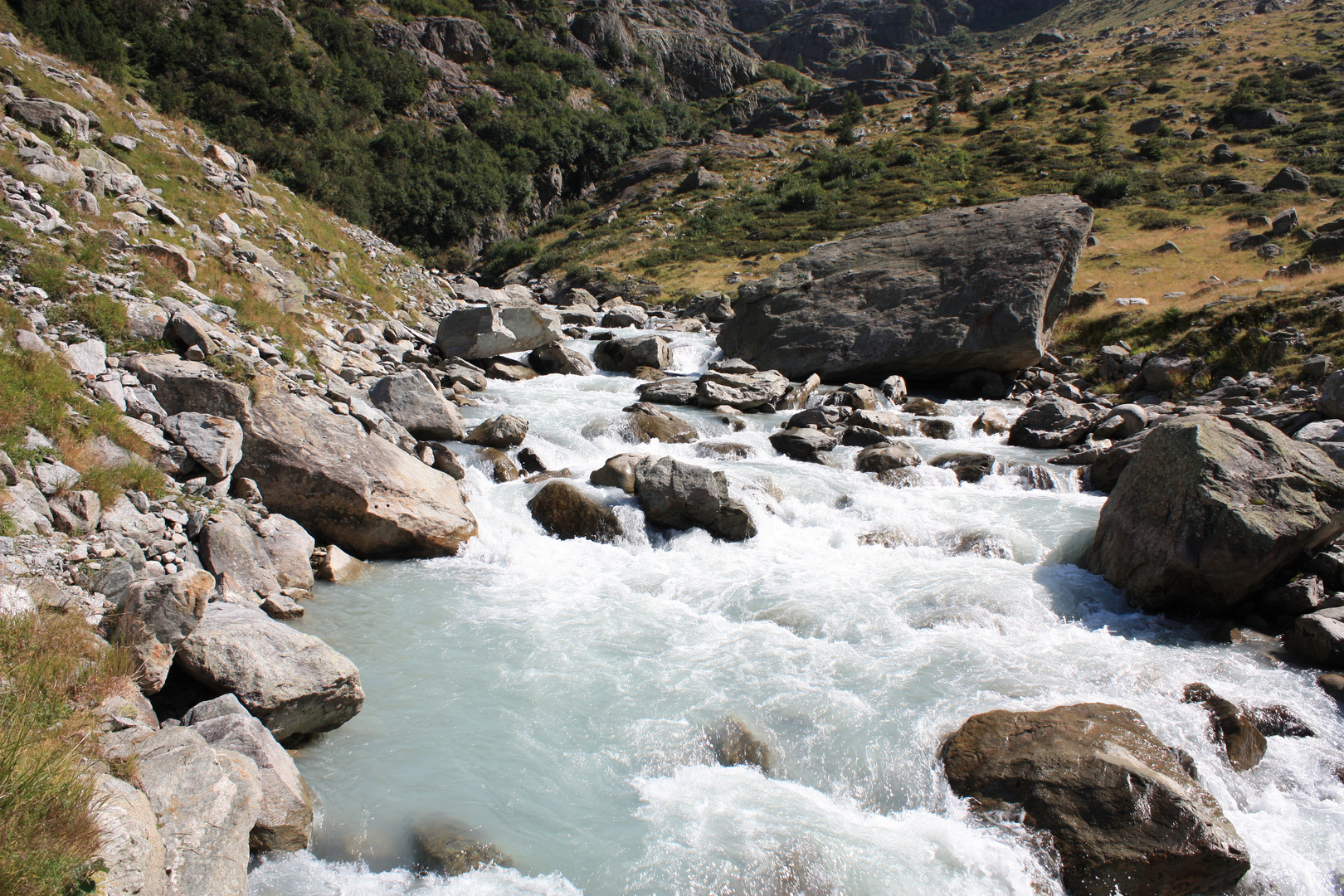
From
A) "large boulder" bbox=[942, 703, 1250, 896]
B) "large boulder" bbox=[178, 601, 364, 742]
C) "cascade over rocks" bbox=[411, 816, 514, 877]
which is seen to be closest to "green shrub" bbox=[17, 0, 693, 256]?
"large boulder" bbox=[178, 601, 364, 742]

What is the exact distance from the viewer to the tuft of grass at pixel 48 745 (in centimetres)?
308

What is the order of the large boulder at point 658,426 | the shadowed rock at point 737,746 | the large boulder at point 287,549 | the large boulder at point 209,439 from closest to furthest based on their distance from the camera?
the shadowed rock at point 737,746 → the large boulder at point 287,549 → the large boulder at point 209,439 → the large boulder at point 658,426

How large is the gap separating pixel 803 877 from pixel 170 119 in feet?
90.6

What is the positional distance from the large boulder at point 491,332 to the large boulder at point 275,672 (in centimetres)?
1460

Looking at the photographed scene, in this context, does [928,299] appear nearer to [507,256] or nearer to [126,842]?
[126,842]

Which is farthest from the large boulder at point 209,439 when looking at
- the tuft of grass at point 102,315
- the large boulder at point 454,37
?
the large boulder at point 454,37

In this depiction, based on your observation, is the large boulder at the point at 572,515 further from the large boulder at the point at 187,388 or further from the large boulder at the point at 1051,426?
the large boulder at the point at 1051,426

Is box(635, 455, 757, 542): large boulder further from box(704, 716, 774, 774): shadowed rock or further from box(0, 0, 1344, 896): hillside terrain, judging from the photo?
box(704, 716, 774, 774): shadowed rock

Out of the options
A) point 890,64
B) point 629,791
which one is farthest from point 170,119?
point 890,64

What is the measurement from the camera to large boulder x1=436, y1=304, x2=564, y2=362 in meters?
20.2

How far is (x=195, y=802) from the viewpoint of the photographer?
13.7 ft

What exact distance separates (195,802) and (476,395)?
14227mm

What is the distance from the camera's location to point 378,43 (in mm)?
58031

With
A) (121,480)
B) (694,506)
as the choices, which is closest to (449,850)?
(121,480)
